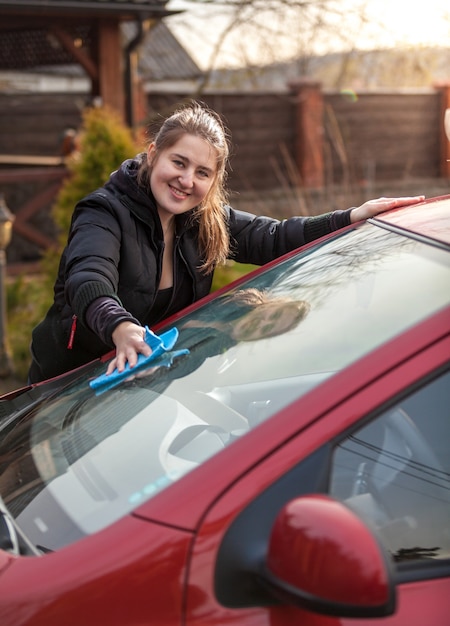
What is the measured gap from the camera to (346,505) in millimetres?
1418

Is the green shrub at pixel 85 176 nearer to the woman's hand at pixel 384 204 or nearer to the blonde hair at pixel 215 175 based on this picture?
the blonde hair at pixel 215 175

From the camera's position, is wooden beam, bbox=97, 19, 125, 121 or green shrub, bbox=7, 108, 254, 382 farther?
wooden beam, bbox=97, 19, 125, 121

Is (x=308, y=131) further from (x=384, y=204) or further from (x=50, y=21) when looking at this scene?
(x=384, y=204)

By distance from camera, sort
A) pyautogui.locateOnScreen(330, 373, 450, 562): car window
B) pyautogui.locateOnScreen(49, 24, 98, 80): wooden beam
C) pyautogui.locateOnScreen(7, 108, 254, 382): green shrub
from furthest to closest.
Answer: pyautogui.locateOnScreen(49, 24, 98, 80): wooden beam, pyautogui.locateOnScreen(7, 108, 254, 382): green shrub, pyautogui.locateOnScreen(330, 373, 450, 562): car window

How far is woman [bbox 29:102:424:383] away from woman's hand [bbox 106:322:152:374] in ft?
1.13

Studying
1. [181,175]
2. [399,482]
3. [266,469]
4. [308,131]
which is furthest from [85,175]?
[308,131]

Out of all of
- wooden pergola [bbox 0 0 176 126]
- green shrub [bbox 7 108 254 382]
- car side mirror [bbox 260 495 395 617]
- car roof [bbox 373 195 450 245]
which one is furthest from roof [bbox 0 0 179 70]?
car side mirror [bbox 260 495 395 617]

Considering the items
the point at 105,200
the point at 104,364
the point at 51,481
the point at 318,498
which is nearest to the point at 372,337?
the point at 318,498

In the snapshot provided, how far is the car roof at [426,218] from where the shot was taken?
202cm

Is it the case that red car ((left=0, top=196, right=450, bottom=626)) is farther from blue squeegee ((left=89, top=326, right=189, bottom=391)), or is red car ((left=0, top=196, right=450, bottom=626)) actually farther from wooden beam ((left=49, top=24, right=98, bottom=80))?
wooden beam ((left=49, top=24, right=98, bottom=80))

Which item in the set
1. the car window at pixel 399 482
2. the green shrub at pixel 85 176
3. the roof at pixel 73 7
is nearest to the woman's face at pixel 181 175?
the car window at pixel 399 482

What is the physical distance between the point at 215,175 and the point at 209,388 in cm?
106

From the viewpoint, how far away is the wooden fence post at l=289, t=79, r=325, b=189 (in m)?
16.3

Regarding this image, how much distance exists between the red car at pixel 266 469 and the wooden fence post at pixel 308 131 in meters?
14.3
